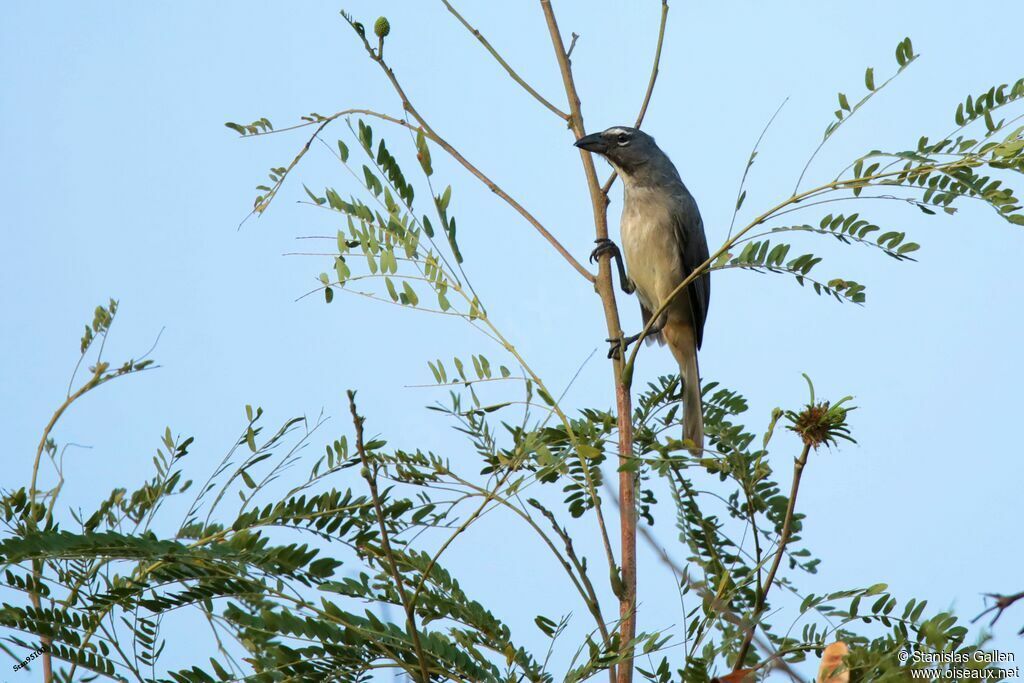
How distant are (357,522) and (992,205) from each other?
1584 mm

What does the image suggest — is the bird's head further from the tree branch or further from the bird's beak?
the tree branch

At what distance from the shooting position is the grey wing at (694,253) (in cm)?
586

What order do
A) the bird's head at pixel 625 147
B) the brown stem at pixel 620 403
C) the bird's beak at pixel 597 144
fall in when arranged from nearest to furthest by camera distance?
the brown stem at pixel 620 403, the bird's beak at pixel 597 144, the bird's head at pixel 625 147

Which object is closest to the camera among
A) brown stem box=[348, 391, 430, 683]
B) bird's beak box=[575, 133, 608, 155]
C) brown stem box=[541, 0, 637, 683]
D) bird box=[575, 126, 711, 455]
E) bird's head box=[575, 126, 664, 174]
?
brown stem box=[348, 391, 430, 683]

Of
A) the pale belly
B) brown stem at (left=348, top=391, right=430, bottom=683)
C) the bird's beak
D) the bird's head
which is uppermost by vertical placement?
the bird's head

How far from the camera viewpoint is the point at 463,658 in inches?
87.6

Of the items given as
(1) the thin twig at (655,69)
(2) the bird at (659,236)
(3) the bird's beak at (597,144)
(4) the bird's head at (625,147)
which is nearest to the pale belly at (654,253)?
(2) the bird at (659,236)

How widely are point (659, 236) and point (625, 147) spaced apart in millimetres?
537

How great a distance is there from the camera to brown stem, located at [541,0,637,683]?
7.46ft

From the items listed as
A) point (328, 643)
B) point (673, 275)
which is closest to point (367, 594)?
point (328, 643)

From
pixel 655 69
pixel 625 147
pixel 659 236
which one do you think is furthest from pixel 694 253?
pixel 655 69

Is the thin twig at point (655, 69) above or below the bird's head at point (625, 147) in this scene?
below

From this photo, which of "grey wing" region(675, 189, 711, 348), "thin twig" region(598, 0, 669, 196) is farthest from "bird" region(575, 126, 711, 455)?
"thin twig" region(598, 0, 669, 196)

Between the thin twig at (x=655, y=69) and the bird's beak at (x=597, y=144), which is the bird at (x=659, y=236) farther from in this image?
the thin twig at (x=655, y=69)
